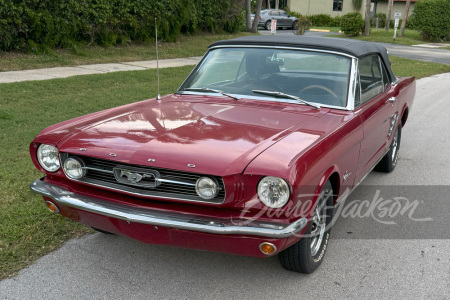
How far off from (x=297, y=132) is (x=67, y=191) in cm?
161

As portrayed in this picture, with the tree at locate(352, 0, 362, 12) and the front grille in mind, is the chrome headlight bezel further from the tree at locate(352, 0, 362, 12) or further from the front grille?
the tree at locate(352, 0, 362, 12)

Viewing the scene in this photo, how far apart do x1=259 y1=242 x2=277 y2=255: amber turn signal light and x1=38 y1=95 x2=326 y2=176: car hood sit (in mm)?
454

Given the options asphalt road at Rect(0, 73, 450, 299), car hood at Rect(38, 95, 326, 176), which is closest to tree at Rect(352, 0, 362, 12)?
asphalt road at Rect(0, 73, 450, 299)

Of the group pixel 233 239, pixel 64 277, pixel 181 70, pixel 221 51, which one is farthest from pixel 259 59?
pixel 181 70

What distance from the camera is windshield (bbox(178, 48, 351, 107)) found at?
4.17 metres

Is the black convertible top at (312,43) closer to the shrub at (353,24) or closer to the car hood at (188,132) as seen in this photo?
→ the car hood at (188,132)

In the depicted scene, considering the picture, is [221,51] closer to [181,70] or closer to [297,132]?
[297,132]

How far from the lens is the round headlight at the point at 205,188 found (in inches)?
116

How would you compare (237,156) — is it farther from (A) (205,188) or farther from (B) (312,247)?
(B) (312,247)

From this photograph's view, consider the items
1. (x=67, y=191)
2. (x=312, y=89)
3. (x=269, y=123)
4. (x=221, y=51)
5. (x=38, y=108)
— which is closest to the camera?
(x=67, y=191)

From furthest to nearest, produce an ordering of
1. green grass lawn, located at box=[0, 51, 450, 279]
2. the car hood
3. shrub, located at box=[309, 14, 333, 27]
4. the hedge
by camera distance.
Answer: shrub, located at box=[309, 14, 333, 27]
the hedge
green grass lawn, located at box=[0, 51, 450, 279]
the car hood

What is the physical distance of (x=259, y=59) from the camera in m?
4.44

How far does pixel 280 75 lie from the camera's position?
4301 millimetres

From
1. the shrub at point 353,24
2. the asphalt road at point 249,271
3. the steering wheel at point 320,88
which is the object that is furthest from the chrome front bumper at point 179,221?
the shrub at point 353,24
